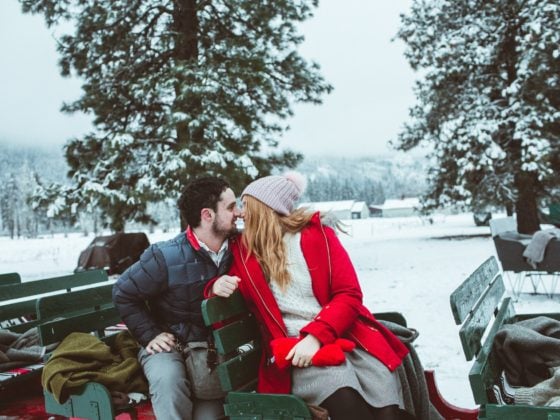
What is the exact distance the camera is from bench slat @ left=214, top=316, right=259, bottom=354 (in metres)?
2.63

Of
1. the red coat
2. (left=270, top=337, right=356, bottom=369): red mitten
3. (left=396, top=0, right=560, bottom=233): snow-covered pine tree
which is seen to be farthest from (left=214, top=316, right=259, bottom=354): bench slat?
(left=396, top=0, right=560, bottom=233): snow-covered pine tree

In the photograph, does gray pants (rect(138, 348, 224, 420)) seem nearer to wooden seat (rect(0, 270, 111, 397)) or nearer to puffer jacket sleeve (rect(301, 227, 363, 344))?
puffer jacket sleeve (rect(301, 227, 363, 344))

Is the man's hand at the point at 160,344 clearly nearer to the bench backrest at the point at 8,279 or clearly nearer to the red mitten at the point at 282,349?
the red mitten at the point at 282,349

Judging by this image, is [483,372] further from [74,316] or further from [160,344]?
[74,316]

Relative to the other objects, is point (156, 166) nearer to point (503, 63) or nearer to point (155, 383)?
point (155, 383)

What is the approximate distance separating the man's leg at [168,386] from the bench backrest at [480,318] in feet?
4.83

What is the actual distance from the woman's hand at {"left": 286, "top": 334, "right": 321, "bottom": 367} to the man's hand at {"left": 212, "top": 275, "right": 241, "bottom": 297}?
0.43 metres

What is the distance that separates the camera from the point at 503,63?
694 inches

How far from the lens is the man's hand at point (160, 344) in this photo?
307 cm

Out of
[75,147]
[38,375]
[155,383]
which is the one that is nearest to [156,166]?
[75,147]

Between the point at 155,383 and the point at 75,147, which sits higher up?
the point at 75,147

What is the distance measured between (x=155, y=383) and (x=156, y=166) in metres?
9.91

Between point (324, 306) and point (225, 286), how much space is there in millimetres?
521

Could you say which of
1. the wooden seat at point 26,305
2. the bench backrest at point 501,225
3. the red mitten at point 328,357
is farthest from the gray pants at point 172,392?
the bench backrest at point 501,225
